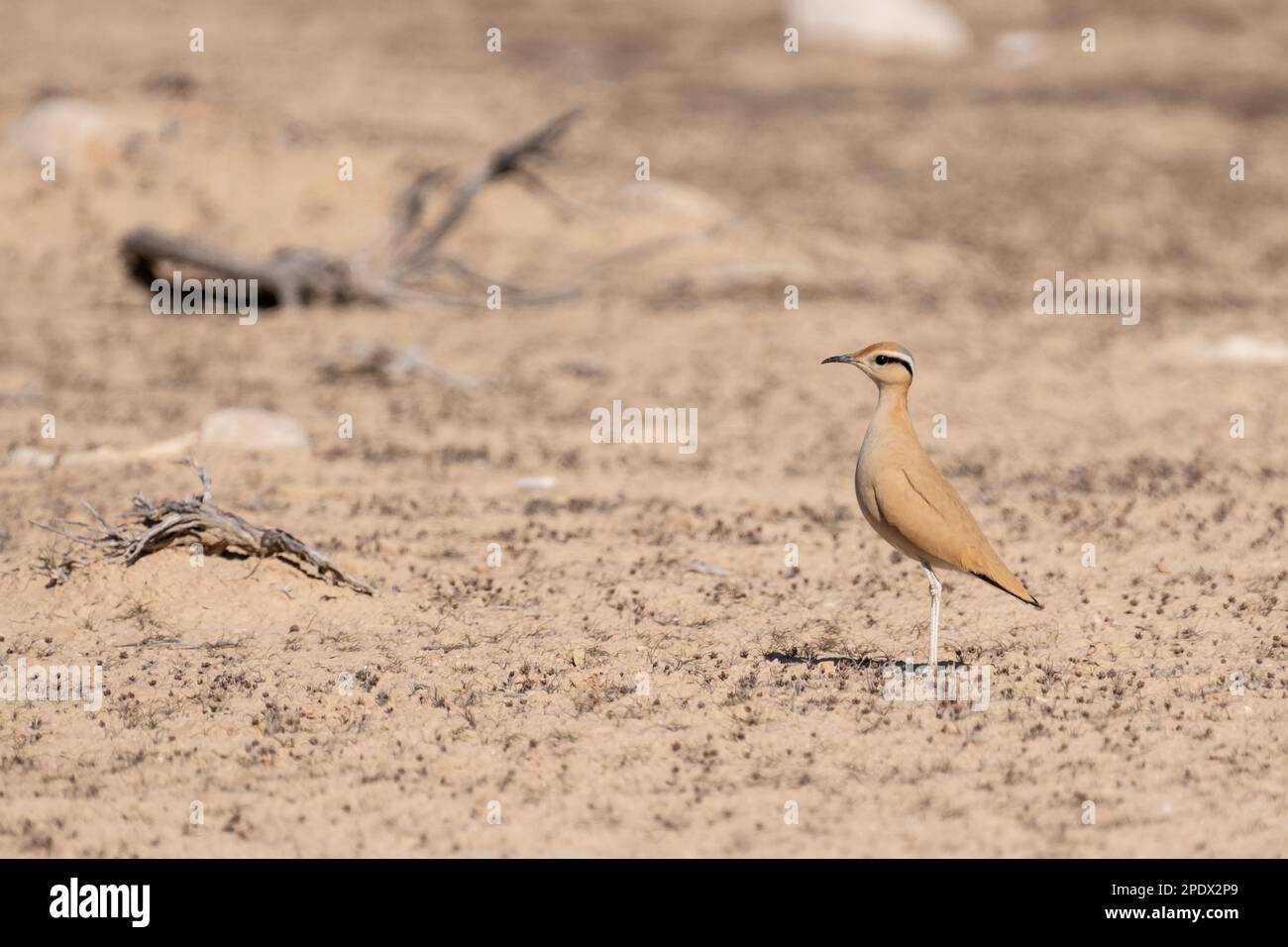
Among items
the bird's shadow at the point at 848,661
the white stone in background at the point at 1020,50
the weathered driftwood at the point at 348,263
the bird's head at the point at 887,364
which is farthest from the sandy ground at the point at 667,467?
the bird's head at the point at 887,364

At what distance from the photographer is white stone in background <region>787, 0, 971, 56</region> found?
34906mm

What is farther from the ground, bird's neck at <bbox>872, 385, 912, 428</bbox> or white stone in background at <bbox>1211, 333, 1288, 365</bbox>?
white stone in background at <bbox>1211, 333, 1288, 365</bbox>

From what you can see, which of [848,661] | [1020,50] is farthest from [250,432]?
[1020,50]

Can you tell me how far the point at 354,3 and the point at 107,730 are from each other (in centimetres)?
3547

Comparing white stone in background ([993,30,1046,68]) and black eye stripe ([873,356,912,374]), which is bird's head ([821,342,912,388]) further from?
white stone in background ([993,30,1046,68])

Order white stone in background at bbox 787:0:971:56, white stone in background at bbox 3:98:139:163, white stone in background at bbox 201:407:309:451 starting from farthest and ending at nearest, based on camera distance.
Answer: white stone in background at bbox 787:0:971:56 → white stone in background at bbox 3:98:139:163 → white stone in background at bbox 201:407:309:451

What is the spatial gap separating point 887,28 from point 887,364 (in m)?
29.1

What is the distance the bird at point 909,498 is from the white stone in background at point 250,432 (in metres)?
6.78

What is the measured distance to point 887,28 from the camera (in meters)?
35.1

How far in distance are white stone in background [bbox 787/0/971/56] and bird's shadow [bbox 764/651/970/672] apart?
92.7 feet

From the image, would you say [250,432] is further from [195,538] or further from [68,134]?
[68,134]

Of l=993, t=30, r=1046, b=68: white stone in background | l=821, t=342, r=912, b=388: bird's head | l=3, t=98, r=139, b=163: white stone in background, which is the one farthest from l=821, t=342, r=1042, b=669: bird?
l=993, t=30, r=1046, b=68: white stone in background

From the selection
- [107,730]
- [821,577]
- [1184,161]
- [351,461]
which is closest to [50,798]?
[107,730]

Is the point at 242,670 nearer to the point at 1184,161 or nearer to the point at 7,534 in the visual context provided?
the point at 7,534
